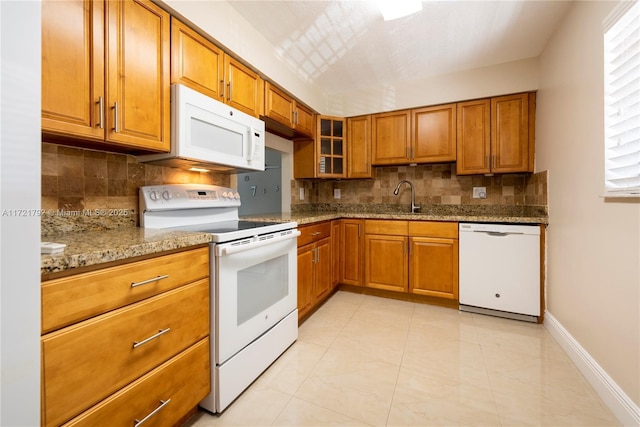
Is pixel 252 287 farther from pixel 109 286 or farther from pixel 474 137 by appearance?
pixel 474 137

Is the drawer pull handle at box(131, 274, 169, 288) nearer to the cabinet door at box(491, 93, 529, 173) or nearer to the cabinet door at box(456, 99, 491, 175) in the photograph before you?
the cabinet door at box(456, 99, 491, 175)

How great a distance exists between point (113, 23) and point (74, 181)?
75 cm

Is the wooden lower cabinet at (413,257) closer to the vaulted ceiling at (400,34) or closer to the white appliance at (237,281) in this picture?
the white appliance at (237,281)

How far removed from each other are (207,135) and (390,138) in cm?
208

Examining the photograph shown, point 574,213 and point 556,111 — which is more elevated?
point 556,111

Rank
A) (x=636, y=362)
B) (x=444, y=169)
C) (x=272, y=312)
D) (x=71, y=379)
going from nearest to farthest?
(x=71, y=379) → (x=636, y=362) → (x=272, y=312) → (x=444, y=169)

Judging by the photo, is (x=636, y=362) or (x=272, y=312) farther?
(x=272, y=312)

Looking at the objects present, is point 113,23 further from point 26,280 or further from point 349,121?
point 349,121

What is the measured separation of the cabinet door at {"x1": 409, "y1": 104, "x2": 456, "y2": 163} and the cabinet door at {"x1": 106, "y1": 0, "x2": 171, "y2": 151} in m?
2.36

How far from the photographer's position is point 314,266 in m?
2.39

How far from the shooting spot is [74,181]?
133 cm

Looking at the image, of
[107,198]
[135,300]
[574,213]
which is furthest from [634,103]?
[107,198]

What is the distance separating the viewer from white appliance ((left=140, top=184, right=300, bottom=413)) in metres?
1.30

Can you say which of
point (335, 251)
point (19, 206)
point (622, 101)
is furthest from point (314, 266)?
point (622, 101)
